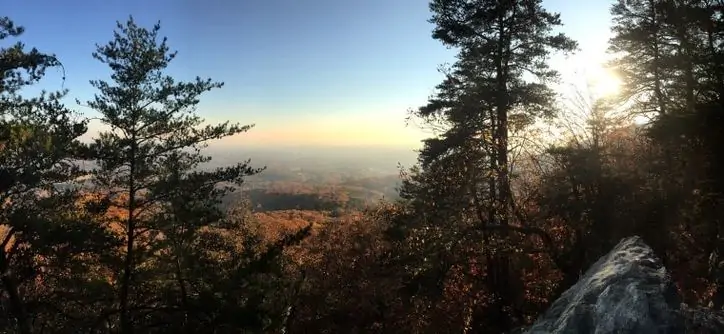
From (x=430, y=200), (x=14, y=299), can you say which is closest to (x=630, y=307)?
(x=430, y=200)

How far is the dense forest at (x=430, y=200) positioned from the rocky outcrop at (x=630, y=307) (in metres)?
3.70

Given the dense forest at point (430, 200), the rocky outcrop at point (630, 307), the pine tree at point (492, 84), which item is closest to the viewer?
the rocky outcrop at point (630, 307)

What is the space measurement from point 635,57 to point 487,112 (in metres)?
9.39

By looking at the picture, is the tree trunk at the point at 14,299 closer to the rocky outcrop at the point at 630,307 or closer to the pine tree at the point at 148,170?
the pine tree at the point at 148,170

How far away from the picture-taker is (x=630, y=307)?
4.21 metres

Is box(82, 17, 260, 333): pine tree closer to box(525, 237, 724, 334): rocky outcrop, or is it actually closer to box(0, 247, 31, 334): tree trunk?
box(0, 247, 31, 334): tree trunk

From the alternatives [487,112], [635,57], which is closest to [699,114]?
[487,112]

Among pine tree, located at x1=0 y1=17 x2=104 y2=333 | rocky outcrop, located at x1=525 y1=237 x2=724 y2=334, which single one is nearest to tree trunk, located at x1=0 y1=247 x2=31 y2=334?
pine tree, located at x1=0 y1=17 x2=104 y2=333

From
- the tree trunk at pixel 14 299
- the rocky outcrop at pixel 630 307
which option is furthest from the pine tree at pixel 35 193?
the rocky outcrop at pixel 630 307

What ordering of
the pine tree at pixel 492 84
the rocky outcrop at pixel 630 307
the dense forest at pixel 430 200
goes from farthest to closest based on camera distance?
the pine tree at pixel 492 84 → the dense forest at pixel 430 200 → the rocky outcrop at pixel 630 307

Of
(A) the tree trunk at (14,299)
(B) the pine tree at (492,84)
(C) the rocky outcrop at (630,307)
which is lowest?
(A) the tree trunk at (14,299)

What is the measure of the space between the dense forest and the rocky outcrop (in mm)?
3699

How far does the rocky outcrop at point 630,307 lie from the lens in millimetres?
4066

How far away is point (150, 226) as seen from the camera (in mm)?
13258
